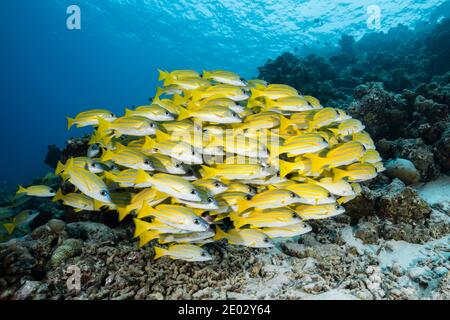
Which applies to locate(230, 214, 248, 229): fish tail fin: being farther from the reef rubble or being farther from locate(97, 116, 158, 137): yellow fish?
locate(97, 116, 158, 137): yellow fish

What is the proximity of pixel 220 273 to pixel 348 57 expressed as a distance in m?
22.6

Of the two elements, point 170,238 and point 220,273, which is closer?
point 170,238

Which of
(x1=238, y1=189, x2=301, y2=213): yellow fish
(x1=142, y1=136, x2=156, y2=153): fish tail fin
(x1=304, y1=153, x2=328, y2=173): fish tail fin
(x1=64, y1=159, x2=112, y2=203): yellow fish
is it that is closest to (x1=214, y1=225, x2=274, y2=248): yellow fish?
(x1=238, y1=189, x2=301, y2=213): yellow fish

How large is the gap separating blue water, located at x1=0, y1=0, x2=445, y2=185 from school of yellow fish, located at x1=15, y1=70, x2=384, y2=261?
26.1 meters

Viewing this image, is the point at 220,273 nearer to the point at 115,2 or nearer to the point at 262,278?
the point at 262,278

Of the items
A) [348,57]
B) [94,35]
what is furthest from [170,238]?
[94,35]

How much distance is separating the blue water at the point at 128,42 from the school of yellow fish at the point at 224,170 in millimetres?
26143

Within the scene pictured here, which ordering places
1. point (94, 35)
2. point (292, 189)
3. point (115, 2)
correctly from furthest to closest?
1. point (94, 35)
2. point (115, 2)
3. point (292, 189)

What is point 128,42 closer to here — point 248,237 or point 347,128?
point 347,128

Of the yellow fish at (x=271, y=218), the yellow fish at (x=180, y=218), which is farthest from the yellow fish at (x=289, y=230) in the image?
the yellow fish at (x=180, y=218)

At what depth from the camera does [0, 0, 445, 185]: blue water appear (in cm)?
4116

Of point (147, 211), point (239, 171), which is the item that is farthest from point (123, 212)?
point (239, 171)

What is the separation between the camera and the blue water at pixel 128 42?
135 feet
